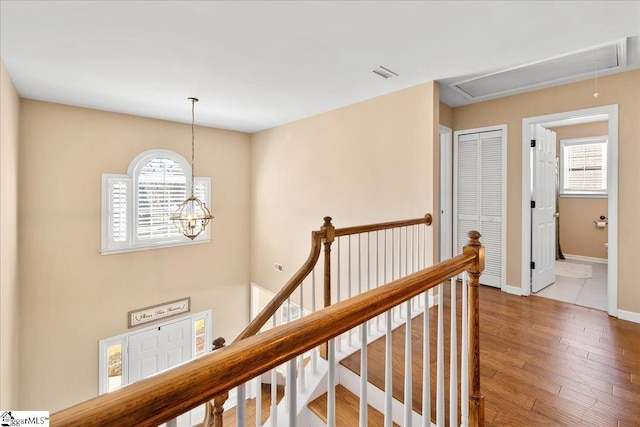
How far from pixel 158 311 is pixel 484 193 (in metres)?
5.24

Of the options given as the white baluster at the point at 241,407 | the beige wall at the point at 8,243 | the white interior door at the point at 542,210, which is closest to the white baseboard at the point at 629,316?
the white interior door at the point at 542,210

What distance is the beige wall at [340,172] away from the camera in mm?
3365

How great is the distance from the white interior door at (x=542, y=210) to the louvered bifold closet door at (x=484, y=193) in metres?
0.34

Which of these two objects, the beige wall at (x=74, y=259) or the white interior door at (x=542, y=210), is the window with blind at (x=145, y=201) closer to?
the beige wall at (x=74, y=259)

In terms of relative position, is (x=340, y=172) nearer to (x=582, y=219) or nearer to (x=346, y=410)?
(x=346, y=410)

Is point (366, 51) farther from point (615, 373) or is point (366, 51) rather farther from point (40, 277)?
point (40, 277)

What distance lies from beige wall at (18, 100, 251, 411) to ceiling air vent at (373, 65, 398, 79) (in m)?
3.56

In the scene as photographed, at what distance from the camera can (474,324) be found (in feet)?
4.84

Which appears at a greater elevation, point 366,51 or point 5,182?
point 366,51

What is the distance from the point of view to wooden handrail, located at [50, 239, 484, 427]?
465 mm

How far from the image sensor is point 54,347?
4062 mm

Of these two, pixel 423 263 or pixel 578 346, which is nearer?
pixel 578 346

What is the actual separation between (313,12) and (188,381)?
222 centimetres

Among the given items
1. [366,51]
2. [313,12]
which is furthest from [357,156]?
[313,12]
